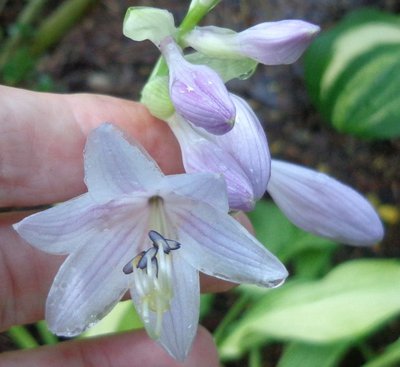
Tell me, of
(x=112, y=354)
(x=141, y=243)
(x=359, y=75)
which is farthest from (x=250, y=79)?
(x=141, y=243)


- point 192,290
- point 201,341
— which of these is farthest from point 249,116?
point 201,341

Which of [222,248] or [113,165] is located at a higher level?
[113,165]

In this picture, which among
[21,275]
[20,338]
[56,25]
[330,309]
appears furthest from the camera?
[56,25]

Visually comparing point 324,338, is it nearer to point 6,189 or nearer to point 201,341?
point 201,341

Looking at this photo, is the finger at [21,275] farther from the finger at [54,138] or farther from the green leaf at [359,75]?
the green leaf at [359,75]

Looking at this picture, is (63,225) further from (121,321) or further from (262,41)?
(121,321)

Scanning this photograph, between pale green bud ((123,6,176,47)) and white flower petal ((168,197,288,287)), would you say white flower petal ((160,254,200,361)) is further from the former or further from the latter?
pale green bud ((123,6,176,47))
